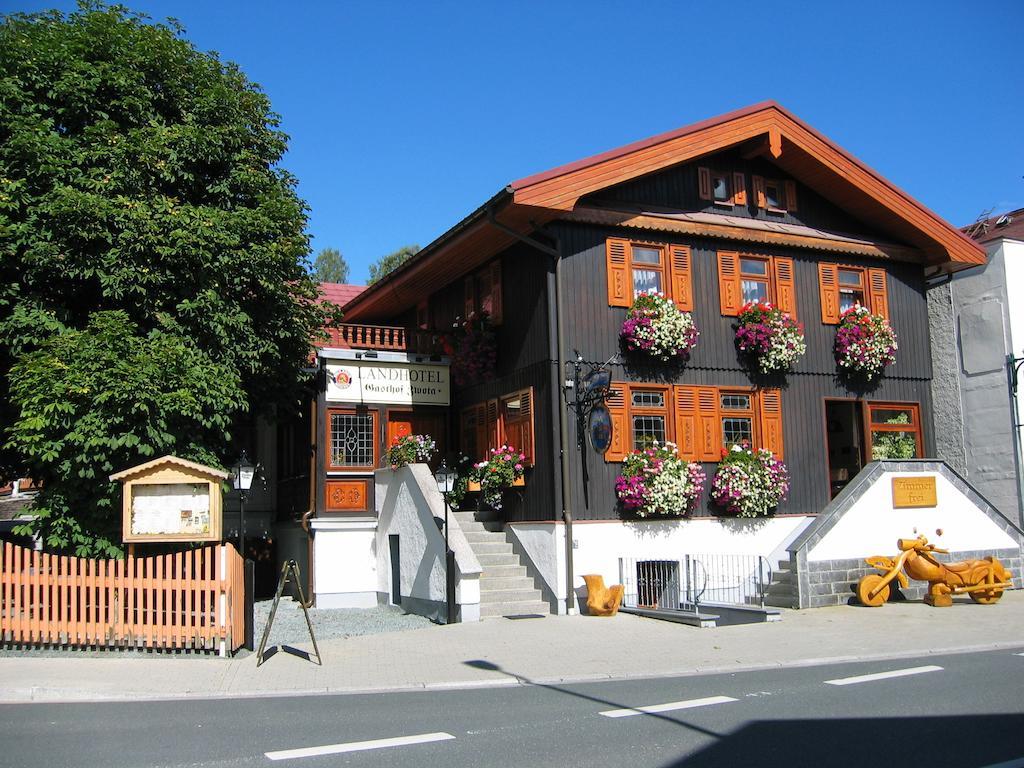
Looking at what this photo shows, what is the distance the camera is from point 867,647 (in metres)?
12.5

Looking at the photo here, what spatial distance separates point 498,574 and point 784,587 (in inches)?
196

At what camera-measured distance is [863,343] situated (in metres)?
19.7

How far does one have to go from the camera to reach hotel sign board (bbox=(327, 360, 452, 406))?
2019 centimetres

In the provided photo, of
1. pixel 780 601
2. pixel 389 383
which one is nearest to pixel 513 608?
pixel 780 601

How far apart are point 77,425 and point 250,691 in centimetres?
607

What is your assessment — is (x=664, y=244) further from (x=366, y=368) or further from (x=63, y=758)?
(x=63, y=758)

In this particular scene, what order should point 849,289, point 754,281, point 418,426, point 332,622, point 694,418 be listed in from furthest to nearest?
point 418,426, point 849,289, point 754,281, point 694,418, point 332,622

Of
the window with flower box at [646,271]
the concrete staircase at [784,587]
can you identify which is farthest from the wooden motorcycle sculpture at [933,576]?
the window with flower box at [646,271]

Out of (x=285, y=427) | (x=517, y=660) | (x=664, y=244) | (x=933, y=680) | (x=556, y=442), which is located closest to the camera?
(x=933, y=680)

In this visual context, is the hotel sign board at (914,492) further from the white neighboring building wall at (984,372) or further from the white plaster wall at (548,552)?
the white plaster wall at (548,552)

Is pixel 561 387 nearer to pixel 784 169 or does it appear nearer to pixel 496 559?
pixel 496 559

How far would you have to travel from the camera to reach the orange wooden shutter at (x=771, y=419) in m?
18.9

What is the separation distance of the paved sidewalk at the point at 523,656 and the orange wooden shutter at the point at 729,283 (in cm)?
615

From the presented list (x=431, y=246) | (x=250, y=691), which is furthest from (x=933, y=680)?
(x=431, y=246)
